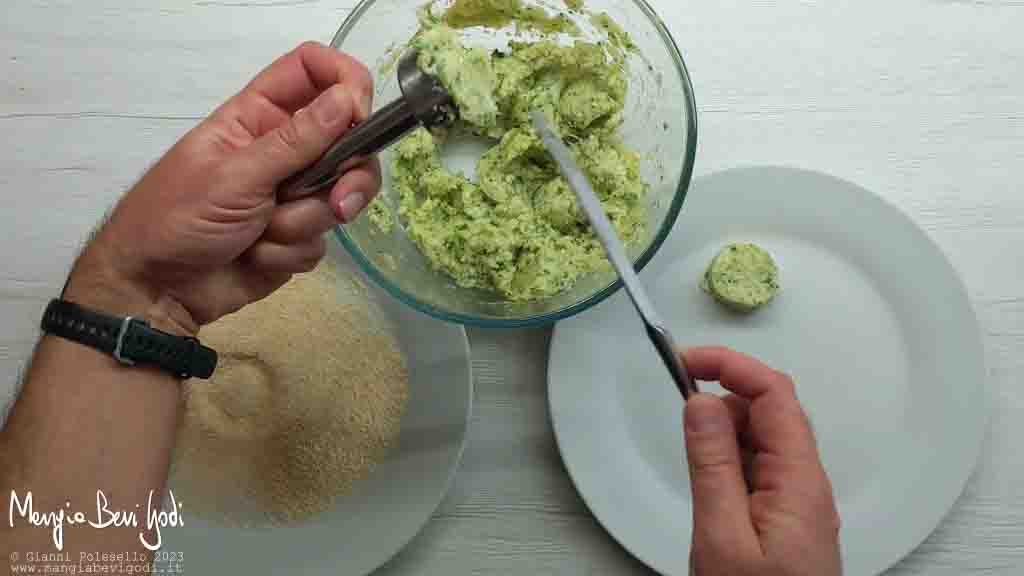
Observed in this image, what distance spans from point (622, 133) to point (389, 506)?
0.66 meters

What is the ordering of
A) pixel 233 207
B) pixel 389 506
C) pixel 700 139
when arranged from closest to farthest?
pixel 233 207 → pixel 389 506 → pixel 700 139

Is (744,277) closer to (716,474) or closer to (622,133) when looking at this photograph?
(622,133)

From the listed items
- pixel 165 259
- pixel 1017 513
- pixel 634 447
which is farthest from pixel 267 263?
pixel 1017 513

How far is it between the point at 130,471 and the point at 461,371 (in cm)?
47

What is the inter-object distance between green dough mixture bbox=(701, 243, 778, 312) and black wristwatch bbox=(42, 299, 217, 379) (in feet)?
2.54

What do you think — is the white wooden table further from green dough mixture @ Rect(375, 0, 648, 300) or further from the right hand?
the right hand

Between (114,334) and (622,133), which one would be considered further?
(622,133)

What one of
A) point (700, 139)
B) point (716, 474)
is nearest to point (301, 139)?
point (716, 474)

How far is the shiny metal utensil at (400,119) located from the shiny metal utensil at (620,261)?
16cm

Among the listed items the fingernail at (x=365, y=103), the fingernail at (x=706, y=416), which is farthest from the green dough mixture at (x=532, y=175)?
the fingernail at (x=706, y=416)

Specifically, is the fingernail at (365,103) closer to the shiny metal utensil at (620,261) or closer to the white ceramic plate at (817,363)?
the shiny metal utensil at (620,261)

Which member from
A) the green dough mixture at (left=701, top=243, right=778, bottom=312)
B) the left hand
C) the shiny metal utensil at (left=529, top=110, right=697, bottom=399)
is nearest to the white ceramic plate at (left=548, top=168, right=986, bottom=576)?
the green dough mixture at (left=701, top=243, right=778, bottom=312)

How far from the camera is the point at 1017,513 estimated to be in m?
1.25

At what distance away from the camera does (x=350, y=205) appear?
3.07 feet
